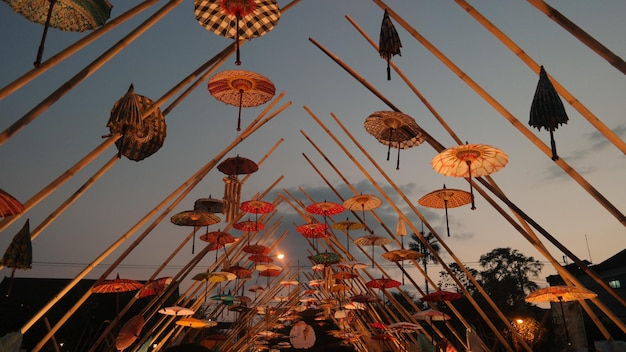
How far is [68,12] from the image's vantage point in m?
2.98

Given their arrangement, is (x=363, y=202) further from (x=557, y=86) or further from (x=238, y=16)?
(x=238, y=16)

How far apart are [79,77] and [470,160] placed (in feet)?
14.1

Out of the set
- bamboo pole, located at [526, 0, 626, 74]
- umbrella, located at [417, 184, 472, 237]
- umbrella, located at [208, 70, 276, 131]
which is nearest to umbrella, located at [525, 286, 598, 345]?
umbrella, located at [417, 184, 472, 237]

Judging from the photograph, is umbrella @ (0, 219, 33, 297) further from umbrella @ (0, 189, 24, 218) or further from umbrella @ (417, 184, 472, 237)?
umbrella @ (417, 184, 472, 237)

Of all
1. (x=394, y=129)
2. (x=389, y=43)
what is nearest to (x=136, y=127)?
(x=389, y=43)

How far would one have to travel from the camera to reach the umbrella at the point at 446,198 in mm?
6816

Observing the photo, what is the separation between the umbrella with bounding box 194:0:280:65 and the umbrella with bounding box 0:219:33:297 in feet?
8.47

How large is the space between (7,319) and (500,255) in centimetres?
3072

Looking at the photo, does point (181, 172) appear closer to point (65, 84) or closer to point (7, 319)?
point (7, 319)

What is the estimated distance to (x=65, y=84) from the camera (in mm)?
3297

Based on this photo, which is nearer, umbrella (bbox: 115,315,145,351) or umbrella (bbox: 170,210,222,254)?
umbrella (bbox: 115,315,145,351)

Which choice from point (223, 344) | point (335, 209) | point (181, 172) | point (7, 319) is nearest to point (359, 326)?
point (223, 344)

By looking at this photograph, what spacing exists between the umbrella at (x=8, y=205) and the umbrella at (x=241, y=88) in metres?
2.51

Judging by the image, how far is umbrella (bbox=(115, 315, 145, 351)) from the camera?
662 centimetres
